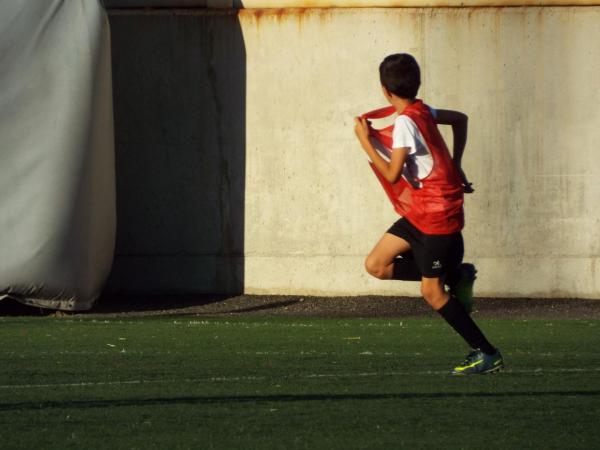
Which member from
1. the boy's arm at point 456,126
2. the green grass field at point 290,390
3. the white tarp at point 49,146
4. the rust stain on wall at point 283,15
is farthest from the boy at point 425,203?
the rust stain on wall at point 283,15

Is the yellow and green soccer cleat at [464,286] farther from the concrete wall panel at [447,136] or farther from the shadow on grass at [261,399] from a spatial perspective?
the concrete wall panel at [447,136]

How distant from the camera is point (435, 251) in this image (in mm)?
7777

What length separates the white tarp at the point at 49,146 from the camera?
46.3ft

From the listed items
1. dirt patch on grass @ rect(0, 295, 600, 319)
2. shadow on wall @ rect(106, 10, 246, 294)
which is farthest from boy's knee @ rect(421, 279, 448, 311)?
shadow on wall @ rect(106, 10, 246, 294)

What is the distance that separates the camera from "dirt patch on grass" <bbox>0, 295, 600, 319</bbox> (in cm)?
1481

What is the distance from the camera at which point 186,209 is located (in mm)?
16203

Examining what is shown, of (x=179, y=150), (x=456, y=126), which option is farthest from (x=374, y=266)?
(x=179, y=150)

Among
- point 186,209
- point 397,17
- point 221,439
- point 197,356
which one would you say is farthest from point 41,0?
point 221,439

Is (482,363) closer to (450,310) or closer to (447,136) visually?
(450,310)

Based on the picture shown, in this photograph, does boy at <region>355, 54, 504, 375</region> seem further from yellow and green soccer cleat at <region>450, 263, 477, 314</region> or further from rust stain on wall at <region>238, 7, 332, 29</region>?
rust stain on wall at <region>238, 7, 332, 29</region>

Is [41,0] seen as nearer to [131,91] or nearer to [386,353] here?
[131,91]

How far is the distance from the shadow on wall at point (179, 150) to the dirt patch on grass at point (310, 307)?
0.35m

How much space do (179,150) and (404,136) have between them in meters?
8.80

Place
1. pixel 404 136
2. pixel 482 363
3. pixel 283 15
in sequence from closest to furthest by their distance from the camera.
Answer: pixel 404 136
pixel 482 363
pixel 283 15
